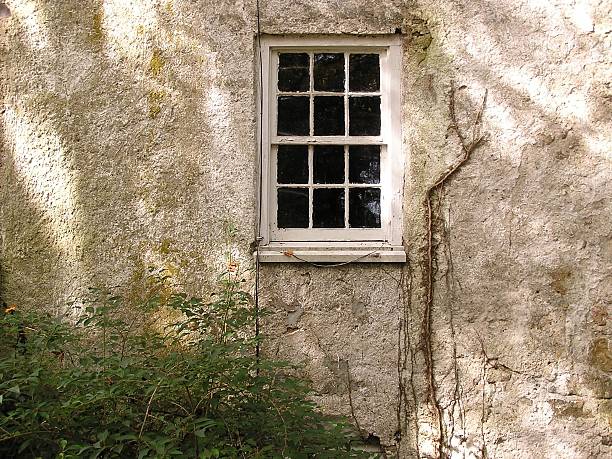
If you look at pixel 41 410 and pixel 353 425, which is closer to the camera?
pixel 41 410

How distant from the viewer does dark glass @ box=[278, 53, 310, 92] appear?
5.39 meters

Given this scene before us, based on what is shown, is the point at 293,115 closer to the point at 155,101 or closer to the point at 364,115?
the point at 364,115

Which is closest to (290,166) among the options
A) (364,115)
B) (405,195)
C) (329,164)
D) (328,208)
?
(329,164)

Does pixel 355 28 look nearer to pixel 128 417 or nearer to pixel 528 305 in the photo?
pixel 528 305

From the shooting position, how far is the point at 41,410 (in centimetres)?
374

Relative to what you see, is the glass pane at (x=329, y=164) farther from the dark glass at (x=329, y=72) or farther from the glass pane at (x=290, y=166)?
the dark glass at (x=329, y=72)

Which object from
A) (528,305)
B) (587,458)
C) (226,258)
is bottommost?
(587,458)

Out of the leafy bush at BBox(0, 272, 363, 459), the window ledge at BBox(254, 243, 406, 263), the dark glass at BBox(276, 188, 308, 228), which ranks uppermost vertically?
the dark glass at BBox(276, 188, 308, 228)

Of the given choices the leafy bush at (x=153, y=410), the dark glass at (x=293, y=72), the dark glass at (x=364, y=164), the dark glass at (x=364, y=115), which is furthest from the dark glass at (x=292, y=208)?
the leafy bush at (x=153, y=410)

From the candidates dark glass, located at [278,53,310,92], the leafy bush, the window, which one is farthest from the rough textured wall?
the leafy bush

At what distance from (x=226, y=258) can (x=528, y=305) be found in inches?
85.6

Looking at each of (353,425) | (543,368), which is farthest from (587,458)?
(353,425)

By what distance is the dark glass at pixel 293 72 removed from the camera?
5391 mm

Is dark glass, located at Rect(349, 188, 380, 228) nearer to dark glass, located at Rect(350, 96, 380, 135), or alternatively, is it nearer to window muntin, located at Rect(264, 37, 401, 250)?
window muntin, located at Rect(264, 37, 401, 250)
